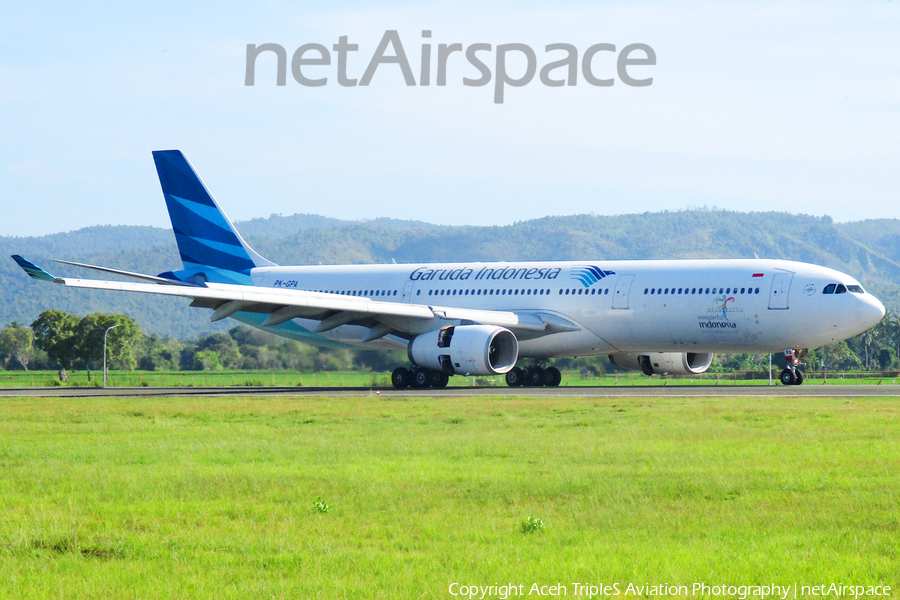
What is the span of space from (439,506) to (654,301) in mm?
24928

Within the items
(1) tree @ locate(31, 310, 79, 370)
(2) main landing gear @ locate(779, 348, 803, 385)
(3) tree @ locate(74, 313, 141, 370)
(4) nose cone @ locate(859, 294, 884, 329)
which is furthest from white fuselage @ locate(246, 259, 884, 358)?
(1) tree @ locate(31, 310, 79, 370)

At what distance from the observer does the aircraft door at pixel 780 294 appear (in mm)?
32969

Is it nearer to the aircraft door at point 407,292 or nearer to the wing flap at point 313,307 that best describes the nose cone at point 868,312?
the wing flap at point 313,307

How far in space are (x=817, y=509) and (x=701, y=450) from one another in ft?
16.0

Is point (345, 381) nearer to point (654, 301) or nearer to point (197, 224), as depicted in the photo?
point (197, 224)

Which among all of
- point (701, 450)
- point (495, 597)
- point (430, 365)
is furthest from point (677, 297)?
point (495, 597)

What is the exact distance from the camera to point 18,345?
118 meters

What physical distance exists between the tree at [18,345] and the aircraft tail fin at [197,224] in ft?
248

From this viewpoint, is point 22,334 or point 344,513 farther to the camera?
point 22,334

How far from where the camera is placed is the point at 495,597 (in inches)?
295

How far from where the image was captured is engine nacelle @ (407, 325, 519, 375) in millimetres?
33688

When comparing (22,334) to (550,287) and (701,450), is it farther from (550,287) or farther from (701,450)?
(701,450)

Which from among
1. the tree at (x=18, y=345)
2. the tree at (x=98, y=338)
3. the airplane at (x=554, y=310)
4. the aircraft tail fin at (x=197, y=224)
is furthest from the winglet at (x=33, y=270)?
the tree at (x=18, y=345)

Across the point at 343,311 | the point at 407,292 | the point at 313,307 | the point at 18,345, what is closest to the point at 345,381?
the point at 407,292
